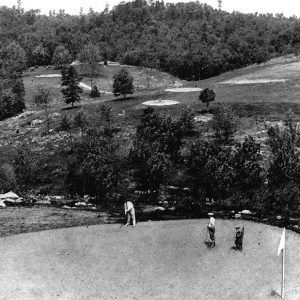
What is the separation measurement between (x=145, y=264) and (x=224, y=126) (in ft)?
153

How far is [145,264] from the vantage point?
23.3m

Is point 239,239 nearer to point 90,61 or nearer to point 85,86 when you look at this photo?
point 85,86

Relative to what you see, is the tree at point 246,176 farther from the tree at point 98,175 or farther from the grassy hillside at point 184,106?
the grassy hillside at point 184,106

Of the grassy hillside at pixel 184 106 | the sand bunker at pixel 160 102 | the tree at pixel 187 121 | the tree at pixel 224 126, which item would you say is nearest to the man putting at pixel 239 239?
the grassy hillside at pixel 184 106

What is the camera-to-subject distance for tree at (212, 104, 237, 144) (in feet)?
222

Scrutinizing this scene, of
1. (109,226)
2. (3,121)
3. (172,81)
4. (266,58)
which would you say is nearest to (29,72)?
(172,81)

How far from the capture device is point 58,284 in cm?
2145

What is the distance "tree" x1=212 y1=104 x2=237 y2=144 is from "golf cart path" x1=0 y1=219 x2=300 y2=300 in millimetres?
40191

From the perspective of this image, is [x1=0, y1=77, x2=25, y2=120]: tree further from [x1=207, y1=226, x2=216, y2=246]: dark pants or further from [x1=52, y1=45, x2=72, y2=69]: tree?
[x1=207, y1=226, x2=216, y2=246]: dark pants

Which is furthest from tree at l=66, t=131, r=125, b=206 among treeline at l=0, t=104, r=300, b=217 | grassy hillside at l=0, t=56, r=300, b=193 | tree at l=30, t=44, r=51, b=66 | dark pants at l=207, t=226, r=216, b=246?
tree at l=30, t=44, r=51, b=66

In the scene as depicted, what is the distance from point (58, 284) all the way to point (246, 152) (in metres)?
24.8

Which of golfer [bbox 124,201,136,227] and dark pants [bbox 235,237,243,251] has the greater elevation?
golfer [bbox 124,201,136,227]

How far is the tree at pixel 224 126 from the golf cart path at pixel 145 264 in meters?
40.2

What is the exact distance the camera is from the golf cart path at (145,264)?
68.4ft
